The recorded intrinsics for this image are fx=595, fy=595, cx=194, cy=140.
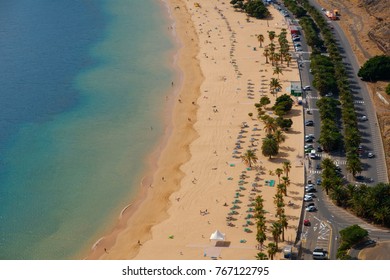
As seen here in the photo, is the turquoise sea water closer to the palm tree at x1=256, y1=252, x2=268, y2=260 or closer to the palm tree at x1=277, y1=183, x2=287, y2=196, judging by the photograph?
the palm tree at x1=277, y1=183, x2=287, y2=196

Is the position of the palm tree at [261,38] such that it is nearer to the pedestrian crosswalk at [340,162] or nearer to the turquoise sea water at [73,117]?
the turquoise sea water at [73,117]

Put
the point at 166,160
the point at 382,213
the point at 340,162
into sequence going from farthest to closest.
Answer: the point at 166,160 < the point at 340,162 < the point at 382,213

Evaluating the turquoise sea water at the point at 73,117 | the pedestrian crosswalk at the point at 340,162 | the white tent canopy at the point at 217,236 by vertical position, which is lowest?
the turquoise sea water at the point at 73,117

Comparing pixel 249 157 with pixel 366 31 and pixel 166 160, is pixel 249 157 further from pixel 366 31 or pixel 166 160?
pixel 366 31

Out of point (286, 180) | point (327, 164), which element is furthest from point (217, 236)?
point (327, 164)

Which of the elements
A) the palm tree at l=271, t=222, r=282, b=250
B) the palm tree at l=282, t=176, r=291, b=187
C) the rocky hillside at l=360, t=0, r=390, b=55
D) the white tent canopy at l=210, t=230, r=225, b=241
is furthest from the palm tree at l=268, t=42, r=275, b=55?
the palm tree at l=271, t=222, r=282, b=250

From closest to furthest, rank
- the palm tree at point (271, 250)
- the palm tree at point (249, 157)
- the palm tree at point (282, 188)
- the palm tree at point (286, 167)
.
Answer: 1. the palm tree at point (271, 250)
2. the palm tree at point (282, 188)
3. the palm tree at point (286, 167)
4. the palm tree at point (249, 157)

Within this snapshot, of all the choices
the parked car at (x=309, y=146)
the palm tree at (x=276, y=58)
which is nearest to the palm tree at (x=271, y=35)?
the palm tree at (x=276, y=58)
